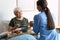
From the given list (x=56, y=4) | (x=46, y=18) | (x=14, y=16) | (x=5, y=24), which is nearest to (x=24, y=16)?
(x=14, y=16)

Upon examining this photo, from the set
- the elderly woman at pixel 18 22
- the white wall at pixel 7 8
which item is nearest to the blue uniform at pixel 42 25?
the elderly woman at pixel 18 22

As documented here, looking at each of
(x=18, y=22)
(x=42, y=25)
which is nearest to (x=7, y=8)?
(x=18, y=22)

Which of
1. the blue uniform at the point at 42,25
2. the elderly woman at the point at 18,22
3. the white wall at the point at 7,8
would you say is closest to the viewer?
the blue uniform at the point at 42,25

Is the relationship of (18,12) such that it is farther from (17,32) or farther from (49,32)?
(49,32)

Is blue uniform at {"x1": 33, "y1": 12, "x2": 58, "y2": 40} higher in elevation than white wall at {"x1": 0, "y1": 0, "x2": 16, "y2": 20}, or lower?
lower

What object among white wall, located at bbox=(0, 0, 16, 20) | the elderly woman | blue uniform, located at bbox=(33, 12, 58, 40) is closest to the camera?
blue uniform, located at bbox=(33, 12, 58, 40)

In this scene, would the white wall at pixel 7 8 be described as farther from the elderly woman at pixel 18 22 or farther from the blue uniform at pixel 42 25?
the blue uniform at pixel 42 25

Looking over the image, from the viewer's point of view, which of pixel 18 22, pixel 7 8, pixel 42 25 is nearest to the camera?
pixel 42 25

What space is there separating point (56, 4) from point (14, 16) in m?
1.07

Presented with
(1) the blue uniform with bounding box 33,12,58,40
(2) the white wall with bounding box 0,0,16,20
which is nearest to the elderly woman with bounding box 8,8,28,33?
(2) the white wall with bounding box 0,0,16,20

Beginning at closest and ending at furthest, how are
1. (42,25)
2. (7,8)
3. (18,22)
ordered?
1. (42,25)
2. (18,22)
3. (7,8)

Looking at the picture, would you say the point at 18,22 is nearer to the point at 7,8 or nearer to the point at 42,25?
the point at 7,8

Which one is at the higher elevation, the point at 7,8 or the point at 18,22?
the point at 7,8

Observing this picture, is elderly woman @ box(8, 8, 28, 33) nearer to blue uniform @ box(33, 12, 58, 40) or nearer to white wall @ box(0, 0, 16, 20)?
white wall @ box(0, 0, 16, 20)
